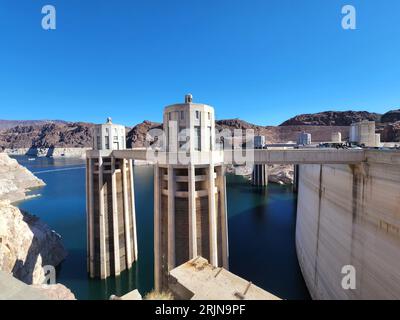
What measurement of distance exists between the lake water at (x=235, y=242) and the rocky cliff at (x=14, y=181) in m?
9.28

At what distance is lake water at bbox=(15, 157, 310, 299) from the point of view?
2422 cm

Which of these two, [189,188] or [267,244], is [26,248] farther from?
[267,244]

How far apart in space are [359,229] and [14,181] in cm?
9989

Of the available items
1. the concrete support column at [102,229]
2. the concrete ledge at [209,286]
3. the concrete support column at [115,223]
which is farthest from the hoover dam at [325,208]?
the concrete support column at [102,229]

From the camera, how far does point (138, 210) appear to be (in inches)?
2050

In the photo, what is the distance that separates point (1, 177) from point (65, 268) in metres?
68.8

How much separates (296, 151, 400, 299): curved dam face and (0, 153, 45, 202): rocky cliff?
81.8 metres

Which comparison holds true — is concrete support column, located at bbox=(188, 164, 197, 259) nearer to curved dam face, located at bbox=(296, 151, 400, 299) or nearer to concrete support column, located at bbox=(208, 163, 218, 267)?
concrete support column, located at bbox=(208, 163, 218, 267)

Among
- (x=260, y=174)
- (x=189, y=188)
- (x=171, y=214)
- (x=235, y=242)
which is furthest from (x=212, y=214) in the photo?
(x=260, y=174)

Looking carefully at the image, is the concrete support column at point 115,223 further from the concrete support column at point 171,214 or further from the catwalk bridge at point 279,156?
the concrete support column at point 171,214

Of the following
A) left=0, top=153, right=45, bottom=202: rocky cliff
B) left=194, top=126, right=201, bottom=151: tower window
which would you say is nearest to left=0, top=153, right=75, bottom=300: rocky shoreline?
left=194, top=126, right=201, bottom=151: tower window

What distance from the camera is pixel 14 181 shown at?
75.8 m
